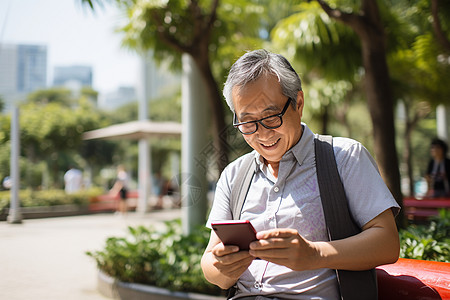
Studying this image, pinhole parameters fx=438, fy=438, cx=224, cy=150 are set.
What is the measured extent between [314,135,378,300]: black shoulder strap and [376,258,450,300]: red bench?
20 cm

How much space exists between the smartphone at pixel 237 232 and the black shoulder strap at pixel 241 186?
0.97 ft

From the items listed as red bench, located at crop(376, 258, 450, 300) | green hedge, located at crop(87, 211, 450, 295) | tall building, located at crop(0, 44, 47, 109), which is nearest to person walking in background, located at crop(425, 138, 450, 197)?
green hedge, located at crop(87, 211, 450, 295)

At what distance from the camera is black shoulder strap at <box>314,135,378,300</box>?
1.41m

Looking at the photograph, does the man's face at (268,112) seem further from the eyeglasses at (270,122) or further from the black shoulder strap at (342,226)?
the black shoulder strap at (342,226)

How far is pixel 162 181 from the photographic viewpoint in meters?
19.4

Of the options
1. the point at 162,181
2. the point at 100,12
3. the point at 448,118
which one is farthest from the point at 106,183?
the point at 100,12

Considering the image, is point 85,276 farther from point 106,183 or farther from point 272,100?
point 106,183

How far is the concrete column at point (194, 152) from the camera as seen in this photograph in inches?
206

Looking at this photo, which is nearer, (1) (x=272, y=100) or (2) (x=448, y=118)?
(1) (x=272, y=100)

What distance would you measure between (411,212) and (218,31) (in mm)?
3779

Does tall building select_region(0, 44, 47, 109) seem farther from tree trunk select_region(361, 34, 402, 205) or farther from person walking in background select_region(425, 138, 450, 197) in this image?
person walking in background select_region(425, 138, 450, 197)

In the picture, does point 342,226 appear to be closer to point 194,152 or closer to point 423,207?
point 194,152

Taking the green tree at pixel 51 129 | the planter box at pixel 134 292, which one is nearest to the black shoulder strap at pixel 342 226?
the planter box at pixel 134 292

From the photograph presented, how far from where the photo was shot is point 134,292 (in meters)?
4.16
